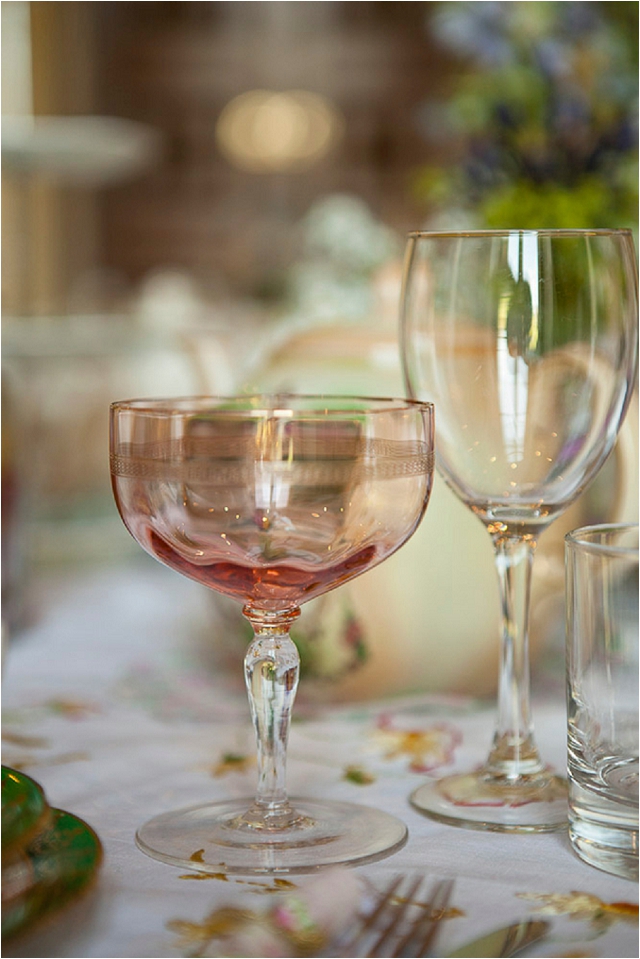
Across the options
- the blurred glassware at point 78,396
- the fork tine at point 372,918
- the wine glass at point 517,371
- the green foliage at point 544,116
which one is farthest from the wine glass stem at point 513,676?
the green foliage at point 544,116

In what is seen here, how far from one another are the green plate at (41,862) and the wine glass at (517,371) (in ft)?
0.40

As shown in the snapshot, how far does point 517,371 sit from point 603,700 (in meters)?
0.12

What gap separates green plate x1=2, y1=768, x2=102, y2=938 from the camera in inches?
12.3

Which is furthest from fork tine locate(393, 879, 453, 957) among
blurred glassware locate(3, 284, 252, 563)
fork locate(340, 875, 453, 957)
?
blurred glassware locate(3, 284, 252, 563)

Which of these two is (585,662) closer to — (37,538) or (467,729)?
(467,729)

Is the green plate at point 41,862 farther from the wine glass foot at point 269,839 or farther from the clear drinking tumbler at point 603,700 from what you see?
the clear drinking tumbler at point 603,700

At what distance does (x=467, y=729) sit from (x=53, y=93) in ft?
14.6

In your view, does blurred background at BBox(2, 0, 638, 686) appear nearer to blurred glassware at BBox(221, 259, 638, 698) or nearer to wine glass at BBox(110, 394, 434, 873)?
blurred glassware at BBox(221, 259, 638, 698)

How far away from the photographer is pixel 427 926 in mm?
316

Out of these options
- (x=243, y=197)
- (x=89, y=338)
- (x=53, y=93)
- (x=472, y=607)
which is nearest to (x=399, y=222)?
(x=243, y=197)

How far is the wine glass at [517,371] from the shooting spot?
0.41m

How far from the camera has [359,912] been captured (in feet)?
1.06

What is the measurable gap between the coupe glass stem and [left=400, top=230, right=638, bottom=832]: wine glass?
0.06 metres

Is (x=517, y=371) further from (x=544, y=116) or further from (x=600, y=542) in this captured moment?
(x=544, y=116)
